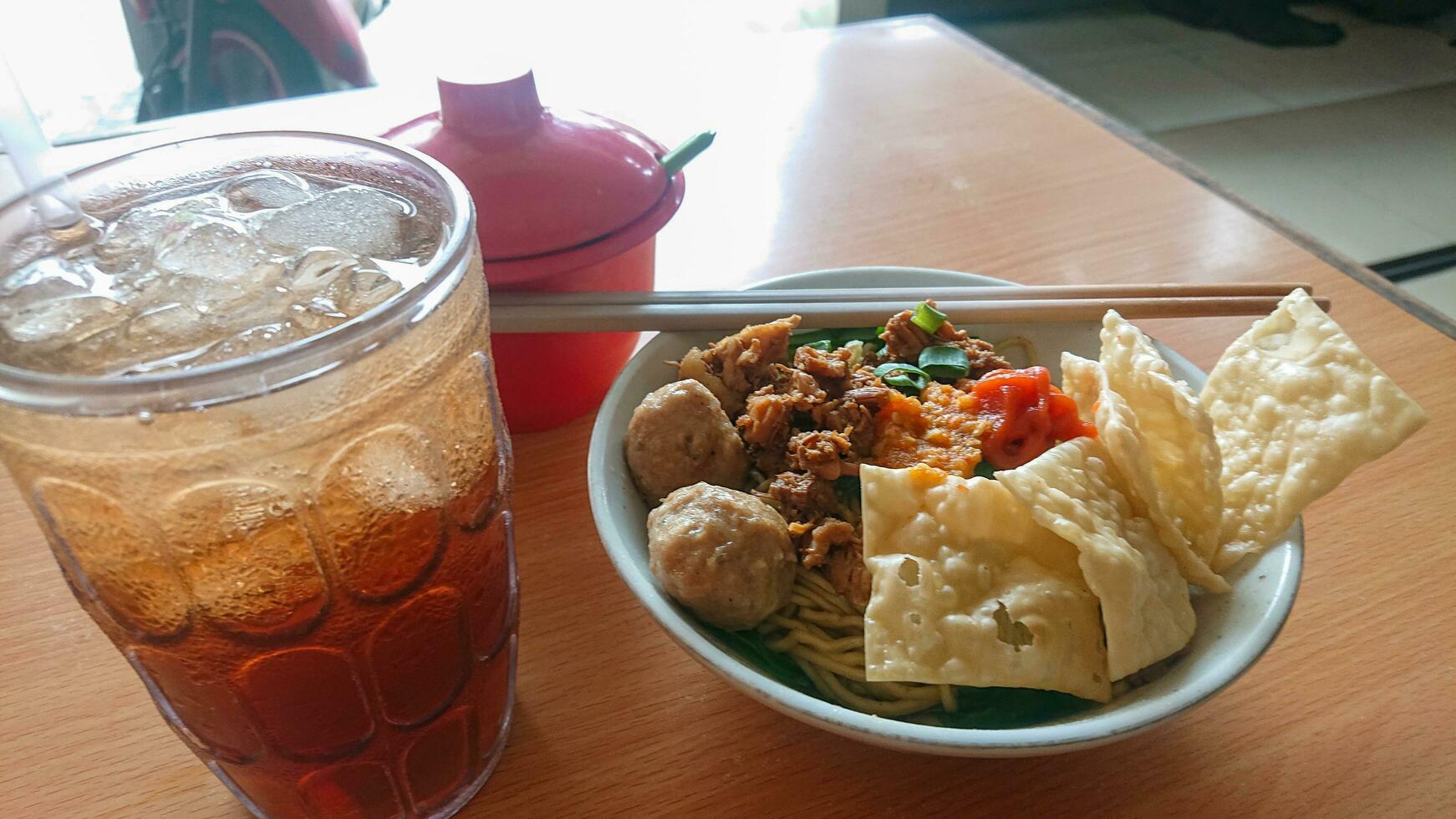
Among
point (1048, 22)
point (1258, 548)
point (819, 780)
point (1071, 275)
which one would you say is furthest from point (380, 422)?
point (1048, 22)

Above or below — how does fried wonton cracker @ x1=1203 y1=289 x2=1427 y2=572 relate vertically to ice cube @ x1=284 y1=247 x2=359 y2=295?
below

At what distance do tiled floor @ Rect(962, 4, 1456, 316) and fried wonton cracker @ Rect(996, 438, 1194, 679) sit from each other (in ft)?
8.22

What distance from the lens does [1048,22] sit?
4.99m

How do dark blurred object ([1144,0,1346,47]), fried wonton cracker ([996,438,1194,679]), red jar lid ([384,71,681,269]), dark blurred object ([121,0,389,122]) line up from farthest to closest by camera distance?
dark blurred object ([1144,0,1346,47]) → dark blurred object ([121,0,389,122]) → red jar lid ([384,71,681,269]) → fried wonton cracker ([996,438,1194,679])

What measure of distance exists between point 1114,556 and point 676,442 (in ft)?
1.39

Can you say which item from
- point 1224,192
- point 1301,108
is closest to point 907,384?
point 1224,192

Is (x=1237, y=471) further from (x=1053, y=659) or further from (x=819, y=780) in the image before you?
(x=819, y=780)

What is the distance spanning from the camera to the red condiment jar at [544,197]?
107cm

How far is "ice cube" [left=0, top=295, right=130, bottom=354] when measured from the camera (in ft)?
2.01

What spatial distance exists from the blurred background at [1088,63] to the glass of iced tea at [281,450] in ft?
4.67

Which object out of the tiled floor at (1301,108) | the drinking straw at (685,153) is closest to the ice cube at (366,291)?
the drinking straw at (685,153)

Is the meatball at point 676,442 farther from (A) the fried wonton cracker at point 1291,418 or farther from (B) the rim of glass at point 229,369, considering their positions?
(A) the fried wonton cracker at point 1291,418

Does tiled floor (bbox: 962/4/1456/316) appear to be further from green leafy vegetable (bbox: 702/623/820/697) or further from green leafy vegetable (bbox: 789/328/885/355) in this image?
green leafy vegetable (bbox: 702/623/820/697)

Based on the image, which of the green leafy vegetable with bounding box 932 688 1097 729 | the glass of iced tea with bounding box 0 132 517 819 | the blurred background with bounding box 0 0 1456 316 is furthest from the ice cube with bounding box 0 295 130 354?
the blurred background with bounding box 0 0 1456 316
